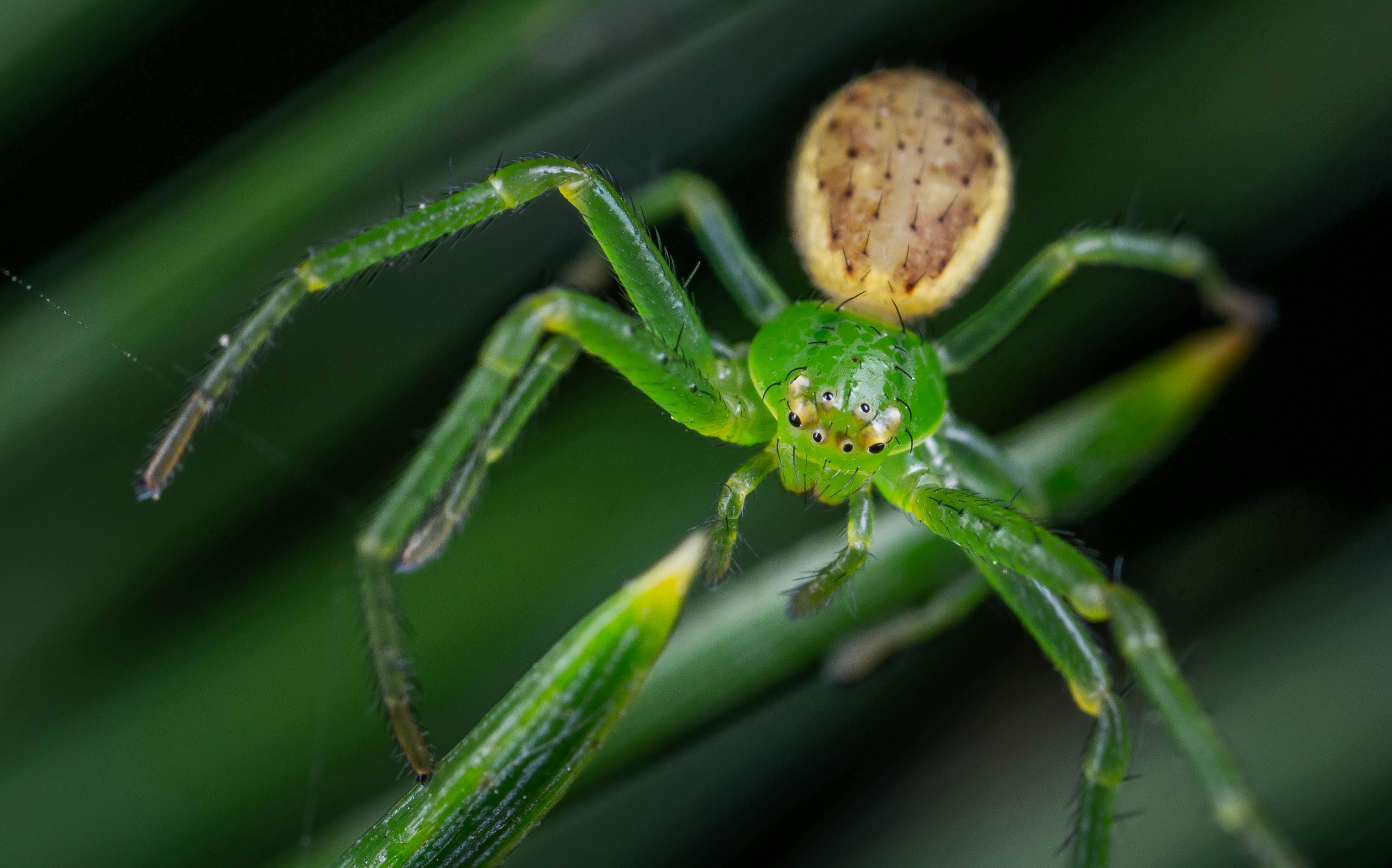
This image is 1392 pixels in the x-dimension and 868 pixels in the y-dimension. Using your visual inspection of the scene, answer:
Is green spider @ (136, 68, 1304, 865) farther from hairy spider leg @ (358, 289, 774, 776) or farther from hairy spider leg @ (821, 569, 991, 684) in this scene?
hairy spider leg @ (821, 569, 991, 684)

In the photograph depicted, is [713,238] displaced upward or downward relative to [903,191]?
upward

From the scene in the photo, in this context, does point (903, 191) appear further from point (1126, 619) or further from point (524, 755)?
point (524, 755)

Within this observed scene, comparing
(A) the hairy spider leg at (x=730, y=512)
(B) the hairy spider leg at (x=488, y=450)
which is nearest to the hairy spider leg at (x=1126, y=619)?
(A) the hairy spider leg at (x=730, y=512)

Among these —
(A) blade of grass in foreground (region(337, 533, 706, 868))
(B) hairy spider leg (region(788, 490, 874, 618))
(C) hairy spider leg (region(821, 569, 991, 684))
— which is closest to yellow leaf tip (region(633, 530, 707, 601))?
(A) blade of grass in foreground (region(337, 533, 706, 868))

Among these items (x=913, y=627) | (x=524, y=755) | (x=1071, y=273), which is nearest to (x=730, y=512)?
(x=524, y=755)

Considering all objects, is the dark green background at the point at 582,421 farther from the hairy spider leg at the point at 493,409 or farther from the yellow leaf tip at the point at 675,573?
the yellow leaf tip at the point at 675,573

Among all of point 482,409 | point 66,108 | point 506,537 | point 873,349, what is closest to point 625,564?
point 506,537
